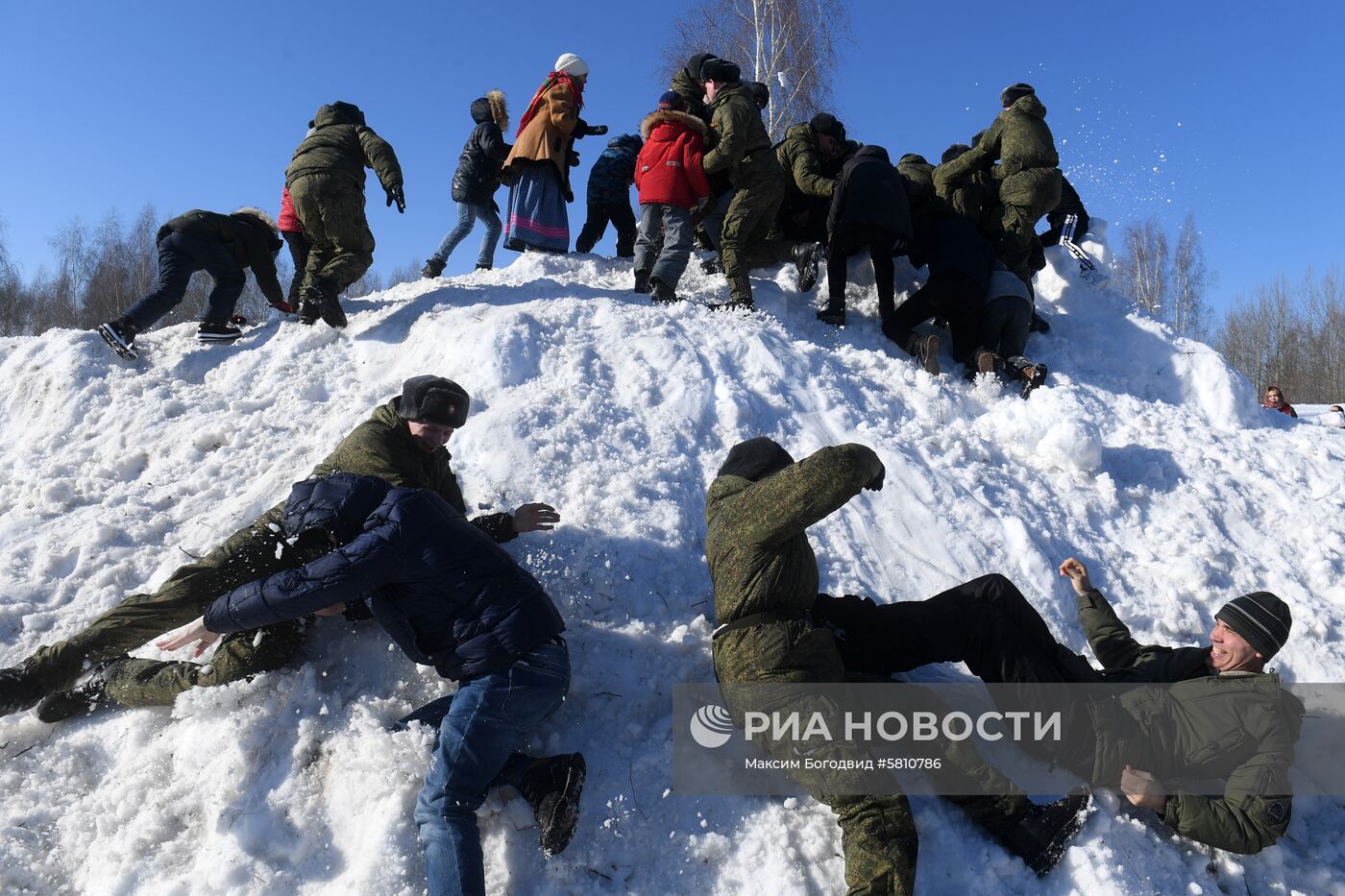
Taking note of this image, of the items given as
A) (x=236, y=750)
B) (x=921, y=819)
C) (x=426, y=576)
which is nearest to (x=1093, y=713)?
(x=921, y=819)

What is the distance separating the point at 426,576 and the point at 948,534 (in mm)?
3019

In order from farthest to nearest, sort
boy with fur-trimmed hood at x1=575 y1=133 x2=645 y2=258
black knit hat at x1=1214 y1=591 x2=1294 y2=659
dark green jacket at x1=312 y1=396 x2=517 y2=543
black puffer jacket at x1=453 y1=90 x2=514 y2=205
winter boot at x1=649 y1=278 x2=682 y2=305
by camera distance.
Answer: boy with fur-trimmed hood at x1=575 y1=133 x2=645 y2=258 → black puffer jacket at x1=453 y1=90 x2=514 y2=205 → winter boot at x1=649 y1=278 x2=682 y2=305 → dark green jacket at x1=312 y1=396 x2=517 y2=543 → black knit hat at x1=1214 y1=591 x2=1294 y2=659

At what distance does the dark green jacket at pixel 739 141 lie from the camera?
613cm

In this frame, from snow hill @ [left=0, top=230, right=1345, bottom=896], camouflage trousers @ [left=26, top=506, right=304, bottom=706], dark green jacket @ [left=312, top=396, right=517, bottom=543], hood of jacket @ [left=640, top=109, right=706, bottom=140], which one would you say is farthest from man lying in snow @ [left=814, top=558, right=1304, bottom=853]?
hood of jacket @ [left=640, top=109, right=706, bottom=140]

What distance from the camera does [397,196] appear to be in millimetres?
6074

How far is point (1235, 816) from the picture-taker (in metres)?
2.66

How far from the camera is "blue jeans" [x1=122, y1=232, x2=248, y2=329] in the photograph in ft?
19.1

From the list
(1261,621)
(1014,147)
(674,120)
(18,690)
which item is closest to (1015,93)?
(1014,147)

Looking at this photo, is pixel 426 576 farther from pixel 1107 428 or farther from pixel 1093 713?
pixel 1107 428

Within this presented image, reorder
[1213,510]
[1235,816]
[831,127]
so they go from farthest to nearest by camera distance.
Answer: [831,127], [1213,510], [1235,816]

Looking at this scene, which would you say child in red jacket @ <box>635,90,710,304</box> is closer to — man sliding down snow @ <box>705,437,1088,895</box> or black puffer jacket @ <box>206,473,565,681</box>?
man sliding down snow @ <box>705,437,1088,895</box>

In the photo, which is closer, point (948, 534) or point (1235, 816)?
point (1235, 816)

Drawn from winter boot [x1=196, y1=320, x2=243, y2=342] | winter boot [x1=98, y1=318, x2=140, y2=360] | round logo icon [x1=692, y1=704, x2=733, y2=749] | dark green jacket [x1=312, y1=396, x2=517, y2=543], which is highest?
winter boot [x1=196, y1=320, x2=243, y2=342]

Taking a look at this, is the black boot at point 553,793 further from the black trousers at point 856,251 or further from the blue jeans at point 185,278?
the blue jeans at point 185,278
